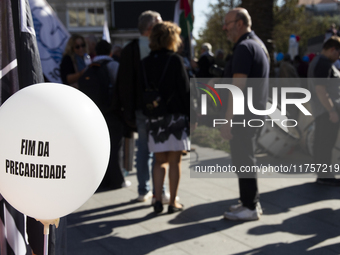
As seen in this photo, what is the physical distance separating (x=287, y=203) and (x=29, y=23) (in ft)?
11.0

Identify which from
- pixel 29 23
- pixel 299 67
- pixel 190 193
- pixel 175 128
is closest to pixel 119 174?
pixel 190 193

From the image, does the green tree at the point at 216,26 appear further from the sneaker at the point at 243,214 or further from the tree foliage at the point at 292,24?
the sneaker at the point at 243,214

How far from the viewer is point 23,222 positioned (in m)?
2.27

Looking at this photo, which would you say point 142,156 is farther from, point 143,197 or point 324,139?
point 324,139

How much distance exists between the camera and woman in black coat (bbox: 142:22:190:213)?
12.4ft

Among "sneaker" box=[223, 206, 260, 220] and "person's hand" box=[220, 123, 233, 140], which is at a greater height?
"person's hand" box=[220, 123, 233, 140]

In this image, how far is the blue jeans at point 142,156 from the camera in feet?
13.8

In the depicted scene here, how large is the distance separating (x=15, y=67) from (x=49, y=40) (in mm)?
3751

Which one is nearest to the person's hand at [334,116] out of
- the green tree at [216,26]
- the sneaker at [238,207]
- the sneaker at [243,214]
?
the sneaker at [238,207]

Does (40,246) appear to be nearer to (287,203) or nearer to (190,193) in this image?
(190,193)

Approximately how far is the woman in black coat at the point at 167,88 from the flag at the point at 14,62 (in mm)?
1726

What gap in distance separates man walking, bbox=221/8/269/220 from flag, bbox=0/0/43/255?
2.03 meters

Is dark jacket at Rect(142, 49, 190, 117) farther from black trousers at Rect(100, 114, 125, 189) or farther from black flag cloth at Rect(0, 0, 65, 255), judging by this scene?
black flag cloth at Rect(0, 0, 65, 255)

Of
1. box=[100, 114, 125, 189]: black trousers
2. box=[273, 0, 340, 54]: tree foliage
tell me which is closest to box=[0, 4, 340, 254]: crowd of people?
box=[100, 114, 125, 189]: black trousers
